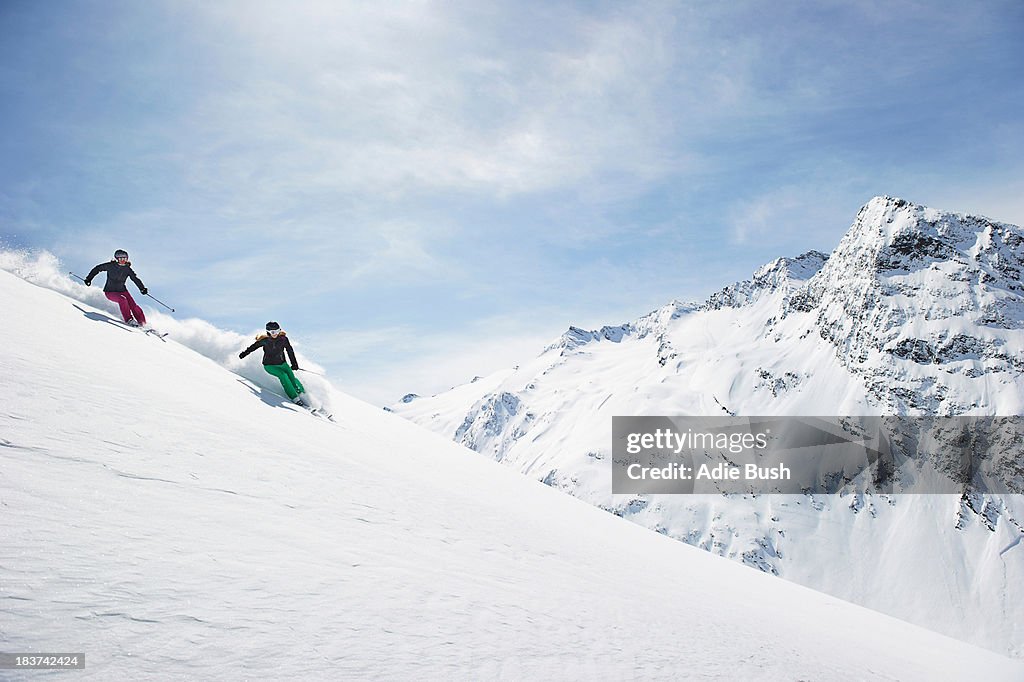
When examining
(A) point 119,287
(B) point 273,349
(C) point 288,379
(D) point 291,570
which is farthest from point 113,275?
(D) point 291,570

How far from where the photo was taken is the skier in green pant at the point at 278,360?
41.1 ft

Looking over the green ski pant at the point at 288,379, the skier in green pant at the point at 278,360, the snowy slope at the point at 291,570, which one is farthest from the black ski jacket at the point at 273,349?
the snowy slope at the point at 291,570

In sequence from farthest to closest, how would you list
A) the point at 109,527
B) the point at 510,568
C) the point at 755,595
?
the point at 755,595 < the point at 510,568 < the point at 109,527

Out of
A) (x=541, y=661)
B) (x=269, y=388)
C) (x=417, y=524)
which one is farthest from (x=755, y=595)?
(x=269, y=388)

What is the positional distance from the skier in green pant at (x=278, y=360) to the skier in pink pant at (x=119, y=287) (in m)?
3.56

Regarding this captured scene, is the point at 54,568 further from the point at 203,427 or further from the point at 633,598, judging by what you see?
the point at 633,598

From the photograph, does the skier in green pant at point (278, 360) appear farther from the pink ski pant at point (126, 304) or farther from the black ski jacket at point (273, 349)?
the pink ski pant at point (126, 304)

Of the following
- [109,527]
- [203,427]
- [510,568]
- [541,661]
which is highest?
[203,427]

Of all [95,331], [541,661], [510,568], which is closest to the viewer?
[541,661]

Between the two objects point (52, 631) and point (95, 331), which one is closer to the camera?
point (52, 631)

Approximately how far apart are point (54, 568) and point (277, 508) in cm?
238

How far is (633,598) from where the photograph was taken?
6316 mm

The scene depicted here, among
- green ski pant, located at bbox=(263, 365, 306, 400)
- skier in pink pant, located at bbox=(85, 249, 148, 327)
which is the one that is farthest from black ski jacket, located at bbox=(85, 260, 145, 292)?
green ski pant, located at bbox=(263, 365, 306, 400)

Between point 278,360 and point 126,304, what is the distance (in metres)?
4.79
